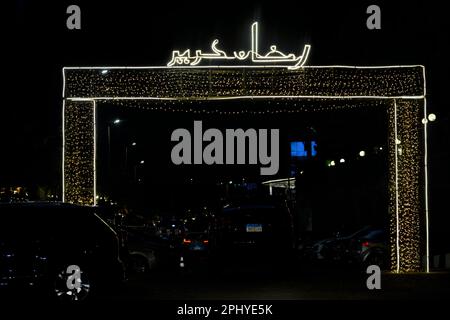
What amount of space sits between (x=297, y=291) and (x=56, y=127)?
1870 centimetres

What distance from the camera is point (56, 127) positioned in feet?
112

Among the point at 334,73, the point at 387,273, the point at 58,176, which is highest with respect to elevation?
the point at 334,73

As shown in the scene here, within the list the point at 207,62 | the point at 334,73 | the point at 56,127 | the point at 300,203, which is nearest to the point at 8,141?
the point at 56,127

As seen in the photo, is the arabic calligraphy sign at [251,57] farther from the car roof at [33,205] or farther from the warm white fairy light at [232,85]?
the car roof at [33,205]

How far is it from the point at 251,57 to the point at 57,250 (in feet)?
28.6

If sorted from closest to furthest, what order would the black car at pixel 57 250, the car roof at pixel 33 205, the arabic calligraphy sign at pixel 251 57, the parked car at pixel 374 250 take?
the black car at pixel 57 250 → the car roof at pixel 33 205 → the arabic calligraphy sign at pixel 251 57 → the parked car at pixel 374 250

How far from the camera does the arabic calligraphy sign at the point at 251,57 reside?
20984mm

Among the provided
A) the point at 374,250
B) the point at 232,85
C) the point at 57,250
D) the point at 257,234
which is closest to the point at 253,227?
the point at 257,234

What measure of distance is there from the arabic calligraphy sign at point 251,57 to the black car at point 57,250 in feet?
23.5

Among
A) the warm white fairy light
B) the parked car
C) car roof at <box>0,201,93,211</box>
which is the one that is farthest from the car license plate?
car roof at <box>0,201,93,211</box>

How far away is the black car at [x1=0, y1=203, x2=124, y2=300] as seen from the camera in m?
→ 13.9

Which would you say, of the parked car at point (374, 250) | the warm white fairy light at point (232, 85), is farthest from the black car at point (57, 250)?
the parked car at point (374, 250)

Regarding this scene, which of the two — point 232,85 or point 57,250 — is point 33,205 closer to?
point 57,250
